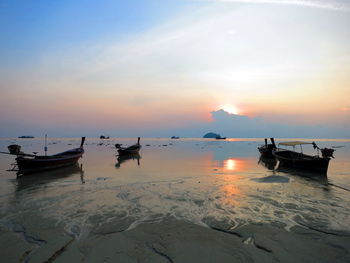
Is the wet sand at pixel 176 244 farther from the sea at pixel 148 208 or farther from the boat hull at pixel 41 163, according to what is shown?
the boat hull at pixel 41 163

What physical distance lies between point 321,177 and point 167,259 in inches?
821

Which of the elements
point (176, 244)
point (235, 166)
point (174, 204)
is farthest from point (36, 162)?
point (235, 166)

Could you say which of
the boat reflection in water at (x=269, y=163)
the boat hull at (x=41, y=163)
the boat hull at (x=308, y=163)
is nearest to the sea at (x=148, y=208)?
the boat hull at (x=41, y=163)

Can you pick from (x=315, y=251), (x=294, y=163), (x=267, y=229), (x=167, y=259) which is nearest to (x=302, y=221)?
(x=267, y=229)

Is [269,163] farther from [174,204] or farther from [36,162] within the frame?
[36,162]

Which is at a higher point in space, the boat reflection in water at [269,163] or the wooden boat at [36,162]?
the wooden boat at [36,162]

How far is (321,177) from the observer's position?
66.1 ft

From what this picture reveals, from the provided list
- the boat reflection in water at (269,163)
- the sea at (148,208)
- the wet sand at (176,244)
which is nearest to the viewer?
the wet sand at (176,244)

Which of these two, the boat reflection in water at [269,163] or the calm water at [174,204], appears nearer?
the calm water at [174,204]

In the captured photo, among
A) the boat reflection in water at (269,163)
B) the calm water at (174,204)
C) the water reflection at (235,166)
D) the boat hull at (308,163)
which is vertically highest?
the boat hull at (308,163)

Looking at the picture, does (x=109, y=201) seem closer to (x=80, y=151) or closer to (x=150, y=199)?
(x=150, y=199)

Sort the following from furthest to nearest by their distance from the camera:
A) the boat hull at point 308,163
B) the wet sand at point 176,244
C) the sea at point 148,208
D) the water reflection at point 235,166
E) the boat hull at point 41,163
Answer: the water reflection at point 235,166, the boat hull at point 308,163, the boat hull at point 41,163, the sea at point 148,208, the wet sand at point 176,244

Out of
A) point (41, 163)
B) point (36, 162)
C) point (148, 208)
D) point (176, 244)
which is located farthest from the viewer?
point (41, 163)

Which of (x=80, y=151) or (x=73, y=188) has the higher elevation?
(x=80, y=151)
